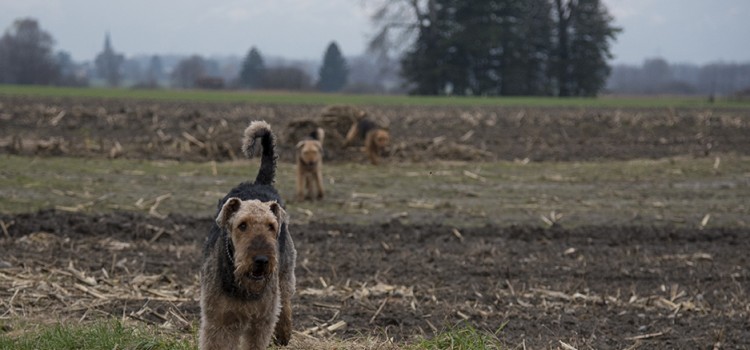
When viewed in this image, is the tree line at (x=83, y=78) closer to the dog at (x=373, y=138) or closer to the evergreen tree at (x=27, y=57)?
the evergreen tree at (x=27, y=57)

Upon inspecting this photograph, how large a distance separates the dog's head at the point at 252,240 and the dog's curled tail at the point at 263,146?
1255 millimetres

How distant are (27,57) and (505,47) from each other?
4581cm

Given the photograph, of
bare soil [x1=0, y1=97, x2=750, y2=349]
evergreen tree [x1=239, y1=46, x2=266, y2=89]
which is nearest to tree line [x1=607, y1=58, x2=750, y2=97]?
evergreen tree [x1=239, y1=46, x2=266, y2=89]

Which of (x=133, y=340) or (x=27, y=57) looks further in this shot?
(x=27, y=57)

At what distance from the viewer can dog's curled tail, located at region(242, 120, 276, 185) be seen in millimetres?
6602

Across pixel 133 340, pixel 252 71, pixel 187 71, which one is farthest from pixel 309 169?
pixel 187 71

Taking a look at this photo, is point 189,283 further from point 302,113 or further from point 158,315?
point 302,113

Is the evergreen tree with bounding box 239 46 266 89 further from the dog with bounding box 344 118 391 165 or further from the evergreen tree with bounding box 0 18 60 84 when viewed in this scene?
the dog with bounding box 344 118 391 165

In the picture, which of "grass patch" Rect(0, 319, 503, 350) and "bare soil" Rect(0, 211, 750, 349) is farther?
"bare soil" Rect(0, 211, 750, 349)

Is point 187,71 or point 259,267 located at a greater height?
point 259,267

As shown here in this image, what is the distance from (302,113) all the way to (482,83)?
31659 mm

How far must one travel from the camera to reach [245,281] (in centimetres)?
508

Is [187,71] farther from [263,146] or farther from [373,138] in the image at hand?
[263,146]

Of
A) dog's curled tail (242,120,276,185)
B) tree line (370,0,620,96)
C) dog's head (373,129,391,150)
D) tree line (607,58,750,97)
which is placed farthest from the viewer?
tree line (607,58,750,97)
